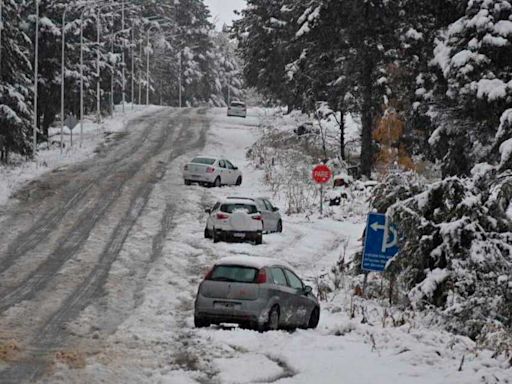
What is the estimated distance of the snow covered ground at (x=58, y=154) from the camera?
42.0 m

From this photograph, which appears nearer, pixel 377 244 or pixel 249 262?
pixel 249 262

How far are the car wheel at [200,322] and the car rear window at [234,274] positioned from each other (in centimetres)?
84

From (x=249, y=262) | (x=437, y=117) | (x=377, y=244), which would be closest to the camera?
(x=249, y=262)

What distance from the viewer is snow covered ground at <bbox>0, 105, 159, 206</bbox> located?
42.0 metres

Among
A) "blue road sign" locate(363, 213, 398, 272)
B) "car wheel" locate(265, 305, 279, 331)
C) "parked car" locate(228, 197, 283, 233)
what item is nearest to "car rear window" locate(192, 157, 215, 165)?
"parked car" locate(228, 197, 283, 233)

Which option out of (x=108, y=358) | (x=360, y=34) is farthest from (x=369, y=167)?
(x=108, y=358)

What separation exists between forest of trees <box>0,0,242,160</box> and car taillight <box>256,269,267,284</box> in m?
29.9

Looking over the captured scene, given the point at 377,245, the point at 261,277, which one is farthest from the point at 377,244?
the point at 261,277

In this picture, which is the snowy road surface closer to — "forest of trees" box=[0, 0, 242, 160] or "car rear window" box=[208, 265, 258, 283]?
"car rear window" box=[208, 265, 258, 283]

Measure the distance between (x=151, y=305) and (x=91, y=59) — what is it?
4710 centimetres

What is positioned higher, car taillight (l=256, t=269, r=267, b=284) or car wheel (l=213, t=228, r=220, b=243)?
car taillight (l=256, t=269, r=267, b=284)

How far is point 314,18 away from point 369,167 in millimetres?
8024

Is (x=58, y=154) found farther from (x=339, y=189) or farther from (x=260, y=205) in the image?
(x=260, y=205)

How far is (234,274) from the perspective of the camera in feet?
58.0
